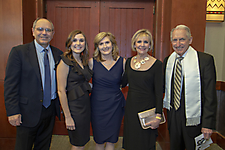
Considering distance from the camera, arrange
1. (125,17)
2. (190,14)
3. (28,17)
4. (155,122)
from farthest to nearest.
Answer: (125,17) < (28,17) < (190,14) < (155,122)

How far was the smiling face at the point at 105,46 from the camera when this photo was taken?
211 centimetres

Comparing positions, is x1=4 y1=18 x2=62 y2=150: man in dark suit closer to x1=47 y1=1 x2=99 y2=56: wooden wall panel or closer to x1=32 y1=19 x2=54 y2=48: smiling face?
x1=32 y1=19 x2=54 y2=48: smiling face

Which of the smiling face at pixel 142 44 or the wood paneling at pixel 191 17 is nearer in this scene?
the smiling face at pixel 142 44

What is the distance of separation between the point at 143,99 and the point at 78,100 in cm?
76

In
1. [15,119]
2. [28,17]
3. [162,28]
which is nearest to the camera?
[15,119]

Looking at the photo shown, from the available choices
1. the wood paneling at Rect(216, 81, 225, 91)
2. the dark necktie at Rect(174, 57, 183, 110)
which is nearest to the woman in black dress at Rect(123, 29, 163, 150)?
the dark necktie at Rect(174, 57, 183, 110)

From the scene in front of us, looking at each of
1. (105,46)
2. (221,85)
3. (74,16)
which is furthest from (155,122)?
(74,16)

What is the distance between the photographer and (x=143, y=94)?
1.93 m

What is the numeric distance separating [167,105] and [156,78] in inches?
14.5

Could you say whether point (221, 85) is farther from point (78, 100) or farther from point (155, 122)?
point (78, 100)

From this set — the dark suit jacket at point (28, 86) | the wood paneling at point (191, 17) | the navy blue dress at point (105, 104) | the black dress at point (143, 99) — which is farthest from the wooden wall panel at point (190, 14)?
the dark suit jacket at point (28, 86)

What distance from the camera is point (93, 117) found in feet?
7.00

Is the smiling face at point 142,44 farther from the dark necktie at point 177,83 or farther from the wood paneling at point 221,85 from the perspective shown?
the wood paneling at point 221,85

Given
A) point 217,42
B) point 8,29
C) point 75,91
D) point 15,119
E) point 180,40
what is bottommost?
point 15,119
